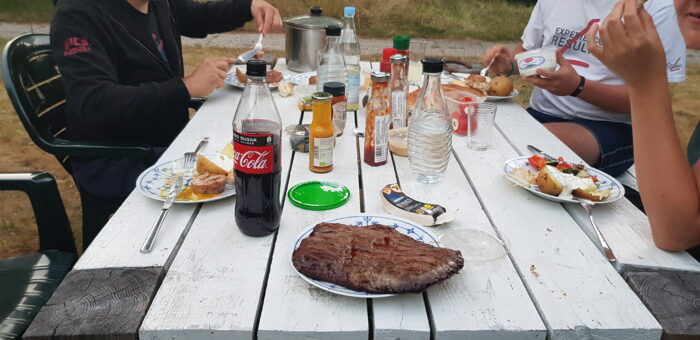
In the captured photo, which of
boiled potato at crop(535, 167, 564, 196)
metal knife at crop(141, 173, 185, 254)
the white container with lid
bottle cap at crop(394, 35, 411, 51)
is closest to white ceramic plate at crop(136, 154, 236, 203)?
metal knife at crop(141, 173, 185, 254)

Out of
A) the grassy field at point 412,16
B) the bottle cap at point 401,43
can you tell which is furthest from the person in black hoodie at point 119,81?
the grassy field at point 412,16

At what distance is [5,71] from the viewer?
2.10 meters

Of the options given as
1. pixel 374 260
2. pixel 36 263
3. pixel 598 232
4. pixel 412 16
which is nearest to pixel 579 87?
pixel 598 232

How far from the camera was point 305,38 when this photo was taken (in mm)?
2879

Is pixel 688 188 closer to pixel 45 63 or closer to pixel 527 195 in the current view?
pixel 527 195

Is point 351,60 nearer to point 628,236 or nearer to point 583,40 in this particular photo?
A: point 583,40

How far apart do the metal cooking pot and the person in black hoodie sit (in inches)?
24.7

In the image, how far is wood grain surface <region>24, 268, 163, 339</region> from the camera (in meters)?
1.00

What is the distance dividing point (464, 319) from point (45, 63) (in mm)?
2131

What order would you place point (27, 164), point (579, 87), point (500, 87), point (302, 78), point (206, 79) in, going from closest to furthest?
point (206, 79) < point (579, 87) < point (500, 87) < point (302, 78) < point (27, 164)

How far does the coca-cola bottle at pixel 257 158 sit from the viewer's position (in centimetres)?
121

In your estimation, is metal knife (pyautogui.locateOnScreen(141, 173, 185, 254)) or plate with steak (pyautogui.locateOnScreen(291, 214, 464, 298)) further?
metal knife (pyautogui.locateOnScreen(141, 173, 185, 254))

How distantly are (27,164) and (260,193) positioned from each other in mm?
3461

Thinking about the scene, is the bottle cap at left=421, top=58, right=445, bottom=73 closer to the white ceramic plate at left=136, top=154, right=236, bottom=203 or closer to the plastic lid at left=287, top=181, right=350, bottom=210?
the plastic lid at left=287, top=181, right=350, bottom=210
